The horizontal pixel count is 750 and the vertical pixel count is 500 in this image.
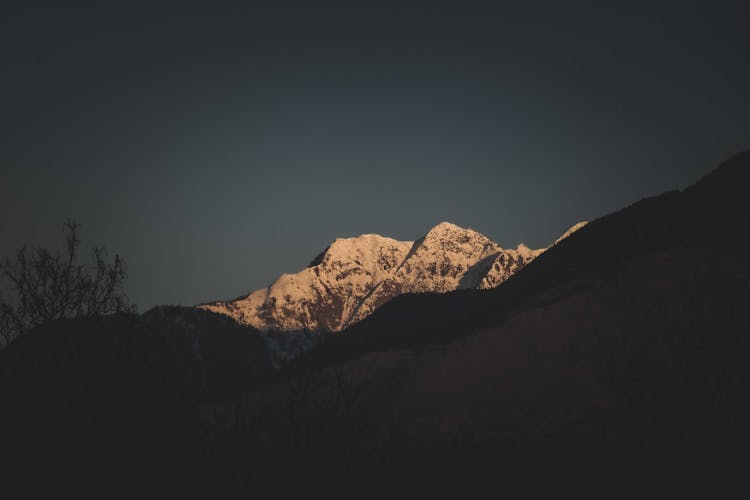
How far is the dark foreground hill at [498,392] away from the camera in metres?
14.7

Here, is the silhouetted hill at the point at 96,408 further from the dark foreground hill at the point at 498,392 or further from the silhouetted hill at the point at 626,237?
the silhouetted hill at the point at 626,237

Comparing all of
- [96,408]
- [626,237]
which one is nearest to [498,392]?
[626,237]

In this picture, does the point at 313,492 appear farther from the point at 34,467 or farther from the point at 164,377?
the point at 34,467

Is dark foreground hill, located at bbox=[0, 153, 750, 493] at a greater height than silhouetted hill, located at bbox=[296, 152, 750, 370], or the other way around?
silhouetted hill, located at bbox=[296, 152, 750, 370]

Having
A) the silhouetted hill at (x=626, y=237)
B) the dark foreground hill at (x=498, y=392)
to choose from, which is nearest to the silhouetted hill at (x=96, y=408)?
the dark foreground hill at (x=498, y=392)

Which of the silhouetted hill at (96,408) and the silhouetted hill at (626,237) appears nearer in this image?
the silhouetted hill at (96,408)

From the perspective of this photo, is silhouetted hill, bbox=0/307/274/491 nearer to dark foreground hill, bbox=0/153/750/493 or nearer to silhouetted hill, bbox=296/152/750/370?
dark foreground hill, bbox=0/153/750/493

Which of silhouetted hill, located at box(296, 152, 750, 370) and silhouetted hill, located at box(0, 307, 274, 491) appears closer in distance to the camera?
silhouetted hill, located at box(0, 307, 274, 491)

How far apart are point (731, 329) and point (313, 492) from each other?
155 ft

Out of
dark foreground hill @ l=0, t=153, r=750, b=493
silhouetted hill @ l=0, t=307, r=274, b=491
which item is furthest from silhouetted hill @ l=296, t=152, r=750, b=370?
silhouetted hill @ l=0, t=307, r=274, b=491

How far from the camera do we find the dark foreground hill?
1470 cm

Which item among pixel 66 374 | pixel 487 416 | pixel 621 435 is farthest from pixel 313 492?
pixel 487 416

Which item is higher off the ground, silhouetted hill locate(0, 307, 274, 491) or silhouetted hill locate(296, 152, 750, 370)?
silhouetted hill locate(296, 152, 750, 370)

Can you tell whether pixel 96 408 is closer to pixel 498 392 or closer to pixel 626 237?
pixel 498 392
